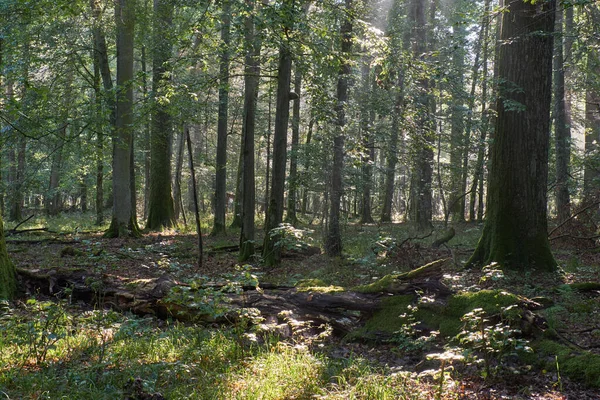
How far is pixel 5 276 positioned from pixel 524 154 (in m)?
9.35

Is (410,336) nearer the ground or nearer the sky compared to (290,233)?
nearer the ground

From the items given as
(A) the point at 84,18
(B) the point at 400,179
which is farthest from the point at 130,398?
(B) the point at 400,179

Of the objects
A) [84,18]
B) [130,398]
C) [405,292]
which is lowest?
[130,398]

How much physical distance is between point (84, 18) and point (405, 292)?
45.6 ft

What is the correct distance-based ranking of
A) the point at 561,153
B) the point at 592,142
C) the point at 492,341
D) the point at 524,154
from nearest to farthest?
the point at 492,341 < the point at 524,154 < the point at 561,153 < the point at 592,142

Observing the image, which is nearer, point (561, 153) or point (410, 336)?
point (410, 336)

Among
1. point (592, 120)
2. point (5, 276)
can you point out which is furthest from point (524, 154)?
point (592, 120)

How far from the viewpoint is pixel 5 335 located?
16.8 feet

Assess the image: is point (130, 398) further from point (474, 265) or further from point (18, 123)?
point (18, 123)

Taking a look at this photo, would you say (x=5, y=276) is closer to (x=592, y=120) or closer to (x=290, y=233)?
(x=290, y=233)

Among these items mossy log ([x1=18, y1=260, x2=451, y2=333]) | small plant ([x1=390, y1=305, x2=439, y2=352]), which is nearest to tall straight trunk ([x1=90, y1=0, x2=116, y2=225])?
mossy log ([x1=18, y1=260, x2=451, y2=333])

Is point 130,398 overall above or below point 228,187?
below

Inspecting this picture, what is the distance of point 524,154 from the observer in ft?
29.2

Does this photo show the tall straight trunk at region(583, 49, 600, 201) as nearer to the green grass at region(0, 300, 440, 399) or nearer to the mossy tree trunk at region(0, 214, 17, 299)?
the green grass at region(0, 300, 440, 399)
